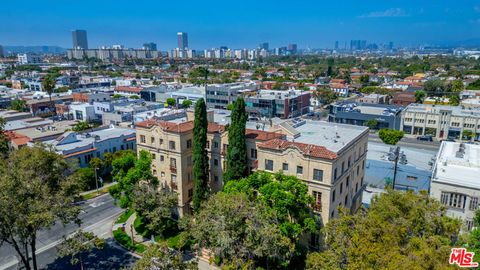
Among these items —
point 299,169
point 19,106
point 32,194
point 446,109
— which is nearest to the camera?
point 32,194

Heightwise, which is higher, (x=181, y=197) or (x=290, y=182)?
(x=290, y=182)

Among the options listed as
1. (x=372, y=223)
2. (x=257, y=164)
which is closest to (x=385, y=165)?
(x=257, y=164)

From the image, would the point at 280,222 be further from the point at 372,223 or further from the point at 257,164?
the point at 372,223

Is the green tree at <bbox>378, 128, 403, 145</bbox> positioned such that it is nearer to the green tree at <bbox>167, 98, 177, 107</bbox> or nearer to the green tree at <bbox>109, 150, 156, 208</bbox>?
the green tree at <bbox>109, 150, 156, 208</bbox>

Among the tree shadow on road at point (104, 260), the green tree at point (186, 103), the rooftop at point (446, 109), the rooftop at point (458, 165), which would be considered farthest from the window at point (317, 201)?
the green tree at point (186, 103)

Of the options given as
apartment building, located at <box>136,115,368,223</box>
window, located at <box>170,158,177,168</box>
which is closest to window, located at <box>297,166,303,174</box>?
apartment building, located at <box>136,115,368,223</box>

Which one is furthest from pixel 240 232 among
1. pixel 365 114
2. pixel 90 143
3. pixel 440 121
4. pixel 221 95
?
pixel 221 95

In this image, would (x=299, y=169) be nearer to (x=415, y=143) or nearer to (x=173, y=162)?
(x=173, y=162)
